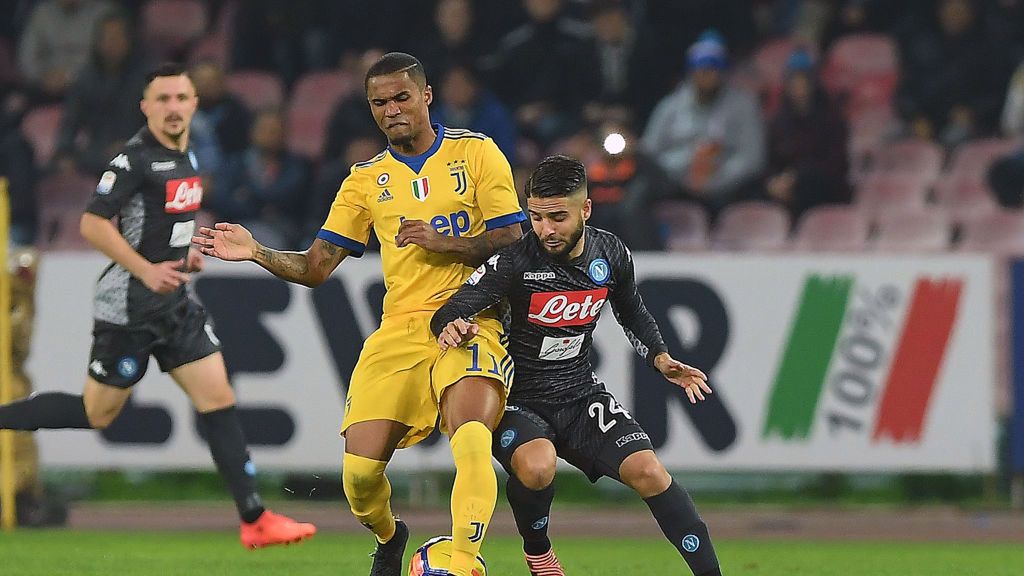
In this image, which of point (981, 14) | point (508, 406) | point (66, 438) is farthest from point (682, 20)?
point (508, 406)

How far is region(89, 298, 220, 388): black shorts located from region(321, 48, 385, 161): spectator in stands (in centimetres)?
477

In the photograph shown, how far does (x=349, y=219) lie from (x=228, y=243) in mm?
546

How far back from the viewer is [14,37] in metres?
15.2

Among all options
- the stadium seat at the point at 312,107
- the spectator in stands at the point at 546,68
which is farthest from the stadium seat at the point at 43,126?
the spectator in stands at the point at 546,68

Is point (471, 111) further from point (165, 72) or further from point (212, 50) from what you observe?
point (165, 72)

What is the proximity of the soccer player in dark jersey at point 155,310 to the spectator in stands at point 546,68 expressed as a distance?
5.68m

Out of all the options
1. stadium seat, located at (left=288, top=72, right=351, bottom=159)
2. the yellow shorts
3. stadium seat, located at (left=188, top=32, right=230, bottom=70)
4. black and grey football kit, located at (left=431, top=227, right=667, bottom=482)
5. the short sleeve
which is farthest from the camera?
stadium seat, located at (left=188, top=32, right=230, bottom=70)

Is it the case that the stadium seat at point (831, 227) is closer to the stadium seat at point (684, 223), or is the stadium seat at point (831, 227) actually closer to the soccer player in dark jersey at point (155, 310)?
the stadium seat at point (684, 223)

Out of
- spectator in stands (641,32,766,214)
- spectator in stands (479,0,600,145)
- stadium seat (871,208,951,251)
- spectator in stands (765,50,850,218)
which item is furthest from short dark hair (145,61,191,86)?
stadium seat (871,208,951,251)

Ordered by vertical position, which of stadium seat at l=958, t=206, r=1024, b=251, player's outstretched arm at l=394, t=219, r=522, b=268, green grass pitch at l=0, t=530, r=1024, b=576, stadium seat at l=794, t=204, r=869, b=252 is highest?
player's outstretched arm at l=394, t=219, r=522, b=268

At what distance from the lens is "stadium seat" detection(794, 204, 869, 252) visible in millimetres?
12141

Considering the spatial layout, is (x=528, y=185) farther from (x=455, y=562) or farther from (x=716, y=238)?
(x=716, y=238)

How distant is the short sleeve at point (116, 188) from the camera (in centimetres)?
731

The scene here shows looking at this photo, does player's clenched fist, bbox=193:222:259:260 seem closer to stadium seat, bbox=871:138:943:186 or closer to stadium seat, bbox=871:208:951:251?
stadium seat, bbox=871:208:951:251
